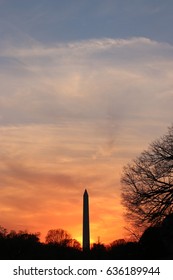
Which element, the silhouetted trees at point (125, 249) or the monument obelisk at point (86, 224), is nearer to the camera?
the silhouetted trees at point (125, 249)

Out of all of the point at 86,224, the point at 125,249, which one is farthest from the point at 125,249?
the point at 86,224

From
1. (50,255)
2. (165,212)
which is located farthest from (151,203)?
(50,255)

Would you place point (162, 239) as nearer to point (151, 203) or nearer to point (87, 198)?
point (151, 203)

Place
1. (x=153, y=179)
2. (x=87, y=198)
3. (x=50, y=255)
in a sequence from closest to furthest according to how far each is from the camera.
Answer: (x=50, y=255)
(x=87, y=198)
(x=153, y=179)

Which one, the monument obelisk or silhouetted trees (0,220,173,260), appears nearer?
silhouetted trees (0,220,173,260)

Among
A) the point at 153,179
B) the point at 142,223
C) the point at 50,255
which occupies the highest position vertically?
the point at 153,179

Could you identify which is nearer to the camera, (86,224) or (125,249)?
(86,224)

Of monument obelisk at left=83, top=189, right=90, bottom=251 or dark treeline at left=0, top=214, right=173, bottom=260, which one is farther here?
monument obelisk at left=83, top=189, right=90, bottom=251

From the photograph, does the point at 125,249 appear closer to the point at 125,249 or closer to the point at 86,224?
the point at 125,249

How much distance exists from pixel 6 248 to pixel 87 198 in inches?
278

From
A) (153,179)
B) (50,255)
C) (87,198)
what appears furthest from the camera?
(153,179)

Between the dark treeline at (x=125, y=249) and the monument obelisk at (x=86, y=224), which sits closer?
the dark treeline at (x=125, y=249)

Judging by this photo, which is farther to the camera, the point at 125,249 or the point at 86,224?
the point at 125,249

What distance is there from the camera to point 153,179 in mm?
45656
